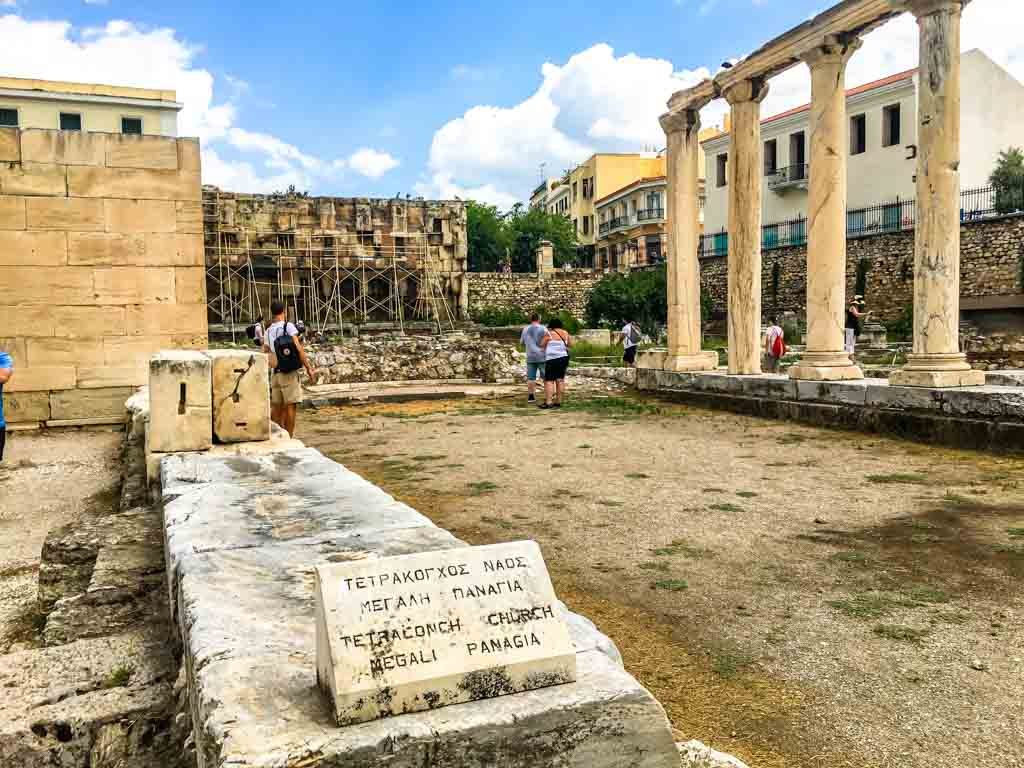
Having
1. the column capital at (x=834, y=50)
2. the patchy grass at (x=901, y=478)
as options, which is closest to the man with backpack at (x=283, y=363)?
the patchy grass at (x=901, y=478)

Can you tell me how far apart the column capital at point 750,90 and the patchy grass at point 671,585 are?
452 inches

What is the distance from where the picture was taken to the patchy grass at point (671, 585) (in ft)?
14.4

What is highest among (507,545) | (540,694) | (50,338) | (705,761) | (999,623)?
(50,338)

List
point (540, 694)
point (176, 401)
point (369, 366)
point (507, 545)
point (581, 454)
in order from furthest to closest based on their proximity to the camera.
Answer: point (369, 366) → point (581, 454) → point (176, 401) → point (507, 545) → point (540, 694)

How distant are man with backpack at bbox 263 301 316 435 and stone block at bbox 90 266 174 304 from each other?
195 centimetres

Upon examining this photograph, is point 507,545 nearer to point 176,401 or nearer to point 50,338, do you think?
point 176,401

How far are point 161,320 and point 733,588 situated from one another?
318 inches

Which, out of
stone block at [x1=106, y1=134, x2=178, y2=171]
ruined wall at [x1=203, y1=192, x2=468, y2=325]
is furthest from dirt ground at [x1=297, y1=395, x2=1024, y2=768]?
ruined wall at [x1=203, y1=192, x2=468, y2=325]

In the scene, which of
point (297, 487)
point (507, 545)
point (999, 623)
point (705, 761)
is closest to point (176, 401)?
point (297, 487)

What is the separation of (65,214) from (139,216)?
783 millimetres

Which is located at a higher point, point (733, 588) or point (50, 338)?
point (50, 338)

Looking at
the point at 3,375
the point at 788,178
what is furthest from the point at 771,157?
the point at 3,375

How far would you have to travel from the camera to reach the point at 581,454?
29.3ft

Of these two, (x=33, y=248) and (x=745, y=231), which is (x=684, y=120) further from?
(x=33, y=248)
